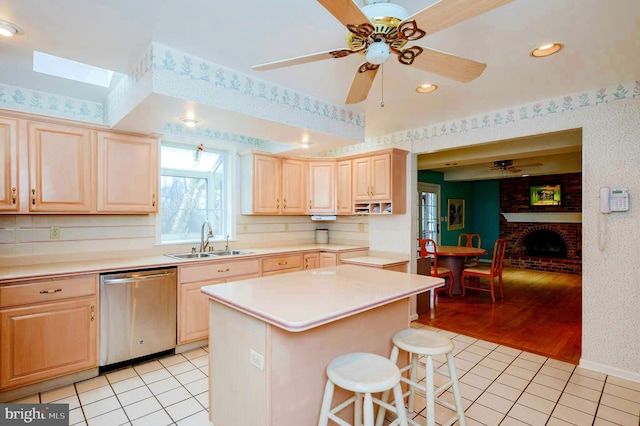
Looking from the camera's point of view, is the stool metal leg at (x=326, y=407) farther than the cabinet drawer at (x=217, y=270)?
No

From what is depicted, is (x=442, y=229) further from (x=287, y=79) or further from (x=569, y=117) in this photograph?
(x=287, y=79)

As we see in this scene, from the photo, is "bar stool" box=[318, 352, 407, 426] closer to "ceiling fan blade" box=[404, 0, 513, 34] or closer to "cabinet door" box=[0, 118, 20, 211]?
"ceiling fan blade" box=[404, 0, 513, 34]

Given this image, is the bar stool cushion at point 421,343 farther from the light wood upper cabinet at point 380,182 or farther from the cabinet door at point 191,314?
the light wood upper cabinet at point 380,182

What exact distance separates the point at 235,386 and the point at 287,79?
2.18m

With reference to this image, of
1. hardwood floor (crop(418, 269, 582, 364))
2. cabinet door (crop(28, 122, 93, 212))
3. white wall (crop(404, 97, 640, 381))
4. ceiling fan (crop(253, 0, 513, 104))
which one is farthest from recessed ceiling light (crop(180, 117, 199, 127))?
hardwood floor (crop(418, 269, 582, 364))

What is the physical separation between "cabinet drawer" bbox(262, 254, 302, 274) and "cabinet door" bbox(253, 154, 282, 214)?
0.67m

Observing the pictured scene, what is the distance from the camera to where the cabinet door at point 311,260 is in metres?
4.21

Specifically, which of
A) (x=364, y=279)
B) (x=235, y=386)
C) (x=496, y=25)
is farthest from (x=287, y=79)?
(x=235, y=386)

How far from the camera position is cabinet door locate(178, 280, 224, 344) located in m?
3.08

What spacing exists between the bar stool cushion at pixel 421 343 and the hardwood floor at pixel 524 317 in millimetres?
2004

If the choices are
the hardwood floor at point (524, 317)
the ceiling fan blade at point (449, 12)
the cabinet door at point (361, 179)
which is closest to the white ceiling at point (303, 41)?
the ceiling fan blade at point (449, 12)

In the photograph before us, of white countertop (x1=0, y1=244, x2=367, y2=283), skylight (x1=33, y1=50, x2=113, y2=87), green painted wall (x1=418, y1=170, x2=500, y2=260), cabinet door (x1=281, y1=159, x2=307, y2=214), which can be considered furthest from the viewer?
green painted wall (x1=418, y1=170, x2=500, y2=260)

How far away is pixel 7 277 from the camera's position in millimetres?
2238

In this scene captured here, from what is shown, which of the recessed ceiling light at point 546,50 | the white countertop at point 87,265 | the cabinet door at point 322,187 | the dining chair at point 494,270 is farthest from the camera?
the dining chair at point 494,270
